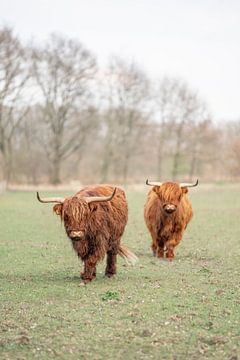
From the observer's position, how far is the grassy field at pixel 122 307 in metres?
6.43

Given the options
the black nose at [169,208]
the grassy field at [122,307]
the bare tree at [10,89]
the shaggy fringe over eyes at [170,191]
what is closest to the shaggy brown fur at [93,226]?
the grassy field at [122,307]

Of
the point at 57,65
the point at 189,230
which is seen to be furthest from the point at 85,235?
the point at 57,65

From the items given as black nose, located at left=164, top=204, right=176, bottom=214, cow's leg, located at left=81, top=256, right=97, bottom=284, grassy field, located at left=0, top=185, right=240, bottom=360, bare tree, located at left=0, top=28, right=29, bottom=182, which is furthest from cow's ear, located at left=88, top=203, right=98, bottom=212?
bare tree, located at left=0, top=28, right=29, bottom=182

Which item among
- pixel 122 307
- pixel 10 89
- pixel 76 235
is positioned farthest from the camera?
pixel 10 89

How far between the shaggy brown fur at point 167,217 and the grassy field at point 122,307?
0.40 meters

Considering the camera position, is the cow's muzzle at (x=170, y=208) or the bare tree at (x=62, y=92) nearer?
the cow's muzzle at (x=170, y=208)

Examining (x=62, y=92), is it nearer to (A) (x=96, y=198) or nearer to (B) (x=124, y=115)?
(B) (x=124, y=115)

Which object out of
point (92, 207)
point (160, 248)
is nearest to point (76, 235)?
point (92, 207)

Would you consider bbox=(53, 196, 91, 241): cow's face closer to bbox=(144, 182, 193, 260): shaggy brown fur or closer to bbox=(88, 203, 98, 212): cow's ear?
bbox=(88, 203, 98, 212): cow's ear

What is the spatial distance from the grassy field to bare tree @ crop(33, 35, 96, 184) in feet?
138

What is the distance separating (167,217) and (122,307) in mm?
4873

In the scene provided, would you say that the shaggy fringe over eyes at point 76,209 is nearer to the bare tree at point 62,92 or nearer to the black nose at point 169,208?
the black nose at point 169,208

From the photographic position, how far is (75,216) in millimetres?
9531

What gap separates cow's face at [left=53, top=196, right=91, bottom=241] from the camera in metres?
9.53
